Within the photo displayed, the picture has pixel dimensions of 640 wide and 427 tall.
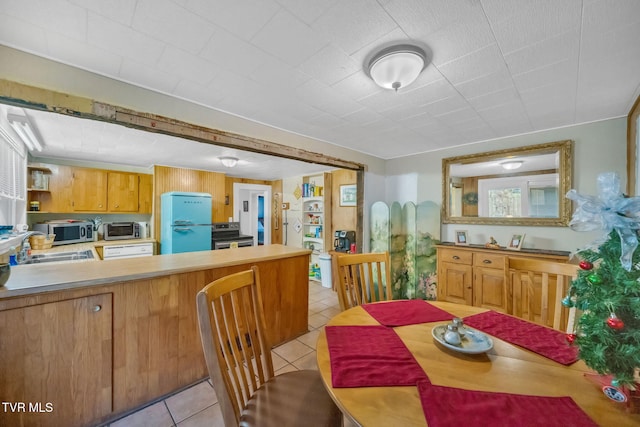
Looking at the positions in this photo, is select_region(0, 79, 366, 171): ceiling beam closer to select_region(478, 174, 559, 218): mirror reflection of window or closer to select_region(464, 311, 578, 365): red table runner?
select_region(464, 311, 578, 365): red table runner

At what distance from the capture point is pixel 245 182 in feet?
19.6

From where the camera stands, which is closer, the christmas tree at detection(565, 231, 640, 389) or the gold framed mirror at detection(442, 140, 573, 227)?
the christmas tree at detection(565, 231, 640, 389)

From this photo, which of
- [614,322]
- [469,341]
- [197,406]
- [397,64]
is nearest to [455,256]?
[469,341]

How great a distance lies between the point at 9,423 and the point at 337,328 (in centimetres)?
180

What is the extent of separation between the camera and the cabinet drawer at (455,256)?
10.3 ft

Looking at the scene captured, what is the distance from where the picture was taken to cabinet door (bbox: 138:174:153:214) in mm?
4488

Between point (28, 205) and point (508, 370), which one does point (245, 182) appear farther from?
point (508, 370)

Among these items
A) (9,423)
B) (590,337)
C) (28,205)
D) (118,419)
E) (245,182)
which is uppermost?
(245,182)

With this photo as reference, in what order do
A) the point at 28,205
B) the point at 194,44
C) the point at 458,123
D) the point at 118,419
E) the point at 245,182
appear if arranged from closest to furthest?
the point at 194,44, the point at 118,419, the point at 458,123, the point at 28,205, the point at 245,182

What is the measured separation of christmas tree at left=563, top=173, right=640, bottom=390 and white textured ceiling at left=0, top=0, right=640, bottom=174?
3.54 ft

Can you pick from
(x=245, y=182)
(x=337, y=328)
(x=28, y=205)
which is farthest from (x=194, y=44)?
(x=245, y=182)

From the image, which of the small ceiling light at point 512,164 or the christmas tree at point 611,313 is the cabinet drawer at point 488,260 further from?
the christmas tree at point 611,313

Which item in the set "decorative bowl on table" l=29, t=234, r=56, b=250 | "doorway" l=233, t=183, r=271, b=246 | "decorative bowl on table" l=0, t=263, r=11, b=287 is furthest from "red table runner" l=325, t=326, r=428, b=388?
"doorway" l=233, t=183, r=271, b=246

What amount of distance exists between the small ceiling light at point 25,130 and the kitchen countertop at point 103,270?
5.14ft
